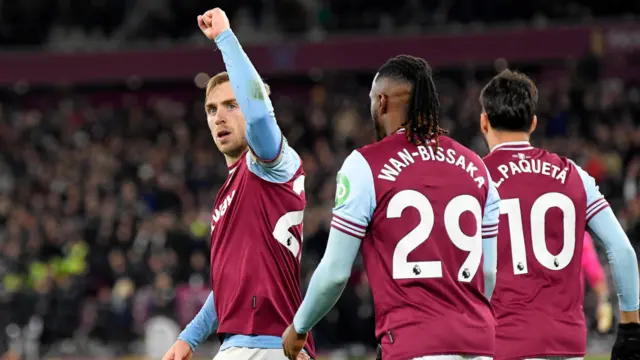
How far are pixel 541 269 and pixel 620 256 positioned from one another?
0.36 metres

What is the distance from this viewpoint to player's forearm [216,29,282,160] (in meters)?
4.94

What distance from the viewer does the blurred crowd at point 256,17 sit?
2266cm

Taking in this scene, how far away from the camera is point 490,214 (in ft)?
15.6

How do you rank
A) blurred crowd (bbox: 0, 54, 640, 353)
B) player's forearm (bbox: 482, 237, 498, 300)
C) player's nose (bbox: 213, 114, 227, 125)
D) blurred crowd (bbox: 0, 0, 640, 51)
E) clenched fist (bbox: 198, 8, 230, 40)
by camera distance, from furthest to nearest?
blurred crowd (bbox: 0, 0, 640, 51), blurred crowd (bbox: 0, 54, 640, 353), player's nose (bbox: 213, 114, 227, 125), clenched fist (bbox: 198, 8, 230, 40), player's forearm (bbox: 482, 237, 498, 300)

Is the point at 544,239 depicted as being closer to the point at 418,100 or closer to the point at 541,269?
the point at 541,269

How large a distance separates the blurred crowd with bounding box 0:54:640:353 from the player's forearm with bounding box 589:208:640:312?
35.3 feet

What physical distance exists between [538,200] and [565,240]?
0.74ft

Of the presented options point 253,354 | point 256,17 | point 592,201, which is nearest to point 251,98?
point 253,354

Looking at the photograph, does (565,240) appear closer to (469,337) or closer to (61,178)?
(469,337)

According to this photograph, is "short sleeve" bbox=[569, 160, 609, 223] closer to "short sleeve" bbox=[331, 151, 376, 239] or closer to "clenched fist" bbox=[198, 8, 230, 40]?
"short sleeve" bbox=[331, 151, 376, 239]

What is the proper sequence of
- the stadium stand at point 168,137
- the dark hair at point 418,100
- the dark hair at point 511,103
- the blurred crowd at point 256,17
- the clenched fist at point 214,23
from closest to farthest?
the dark hair at point 418,100, the clenched fist at point 214,23, the dark hair at point 511,103, the stadium stand at point 168,137, the blurred crowd at point 256,17

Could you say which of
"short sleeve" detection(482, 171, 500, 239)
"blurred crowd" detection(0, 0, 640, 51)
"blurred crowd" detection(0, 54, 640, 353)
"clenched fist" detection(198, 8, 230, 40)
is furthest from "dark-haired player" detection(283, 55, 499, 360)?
"blurred crowd" detection(0, 0, 640, 51)

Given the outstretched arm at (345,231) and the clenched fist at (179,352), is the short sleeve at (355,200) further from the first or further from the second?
the clenched fist at (179,352)

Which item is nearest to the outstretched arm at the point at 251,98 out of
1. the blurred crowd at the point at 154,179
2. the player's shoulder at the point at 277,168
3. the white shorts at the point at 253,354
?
the player's shoulder at the point at 277,168
